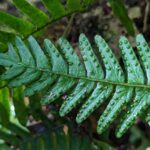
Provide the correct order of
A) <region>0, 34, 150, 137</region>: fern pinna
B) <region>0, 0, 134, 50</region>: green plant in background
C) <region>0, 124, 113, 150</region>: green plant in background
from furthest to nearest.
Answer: <region>0, 124, 113, 150</region>: green plant in background, <region>0, 0, 134, 50</region>: green plant in background, <region>0, 34, 150, 137</region>: fern pinna

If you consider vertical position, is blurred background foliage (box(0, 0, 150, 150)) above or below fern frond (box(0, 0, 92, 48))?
below

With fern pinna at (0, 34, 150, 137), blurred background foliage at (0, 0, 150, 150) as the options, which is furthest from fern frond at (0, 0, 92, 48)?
fern pinna at (0, 34, 150, 137)

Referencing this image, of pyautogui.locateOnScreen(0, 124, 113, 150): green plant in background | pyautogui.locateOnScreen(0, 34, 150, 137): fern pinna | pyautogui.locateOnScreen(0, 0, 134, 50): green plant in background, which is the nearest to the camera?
pyautogui.locateOnScreen(0, 34, 150, 137): fern pinna

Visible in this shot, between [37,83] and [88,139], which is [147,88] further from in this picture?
[88,139]

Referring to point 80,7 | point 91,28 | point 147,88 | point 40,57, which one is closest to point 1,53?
point 40,57

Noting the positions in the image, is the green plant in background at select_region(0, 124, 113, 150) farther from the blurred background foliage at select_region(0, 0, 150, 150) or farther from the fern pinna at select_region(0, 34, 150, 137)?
the fern pinna at select_region(0, 34, 150, 137)
